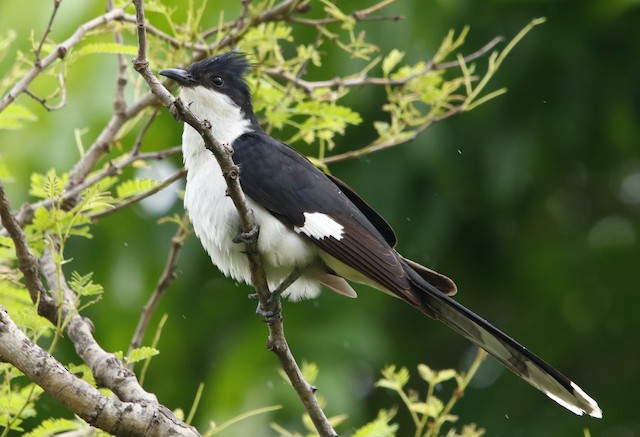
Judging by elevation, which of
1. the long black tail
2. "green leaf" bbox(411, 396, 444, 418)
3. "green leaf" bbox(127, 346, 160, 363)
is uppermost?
the long black tail

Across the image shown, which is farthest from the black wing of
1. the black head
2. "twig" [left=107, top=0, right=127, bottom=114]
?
"twig" [left=107, top=0, right=127, bottom=114]

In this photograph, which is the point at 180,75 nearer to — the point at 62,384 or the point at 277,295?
the point at 277,295

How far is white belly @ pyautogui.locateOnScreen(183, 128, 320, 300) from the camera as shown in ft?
12.7

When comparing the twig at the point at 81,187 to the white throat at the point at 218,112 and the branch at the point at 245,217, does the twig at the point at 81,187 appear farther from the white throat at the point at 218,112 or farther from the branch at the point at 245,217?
the branch at the point at 245,217

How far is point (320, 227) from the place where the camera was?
12.9 feet

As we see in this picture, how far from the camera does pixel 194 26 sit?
4203 mm

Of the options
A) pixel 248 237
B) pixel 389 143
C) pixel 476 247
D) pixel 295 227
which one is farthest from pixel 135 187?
pixel 476 247

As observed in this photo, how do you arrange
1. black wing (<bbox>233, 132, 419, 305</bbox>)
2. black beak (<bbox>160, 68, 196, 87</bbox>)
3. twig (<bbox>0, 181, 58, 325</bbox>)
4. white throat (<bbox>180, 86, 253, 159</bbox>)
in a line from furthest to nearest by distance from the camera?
white throat (<bbox>180, 86, 253, 159</bbox>) < black beak (<bbox>160, 68, 196, 87</bbox>) < black wing (<bbox>233, 132, 419, 305</bbox>) < twig (<bbox>0, 181, 58, 325</bbox>)

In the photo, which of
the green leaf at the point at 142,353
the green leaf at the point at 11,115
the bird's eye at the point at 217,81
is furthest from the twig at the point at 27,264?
the bird's eye at the point at 217,81

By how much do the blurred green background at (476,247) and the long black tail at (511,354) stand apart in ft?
8.71

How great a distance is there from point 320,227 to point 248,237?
0.37 metres

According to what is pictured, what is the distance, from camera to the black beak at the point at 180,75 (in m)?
3.96

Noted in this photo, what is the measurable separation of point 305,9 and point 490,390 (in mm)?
4880

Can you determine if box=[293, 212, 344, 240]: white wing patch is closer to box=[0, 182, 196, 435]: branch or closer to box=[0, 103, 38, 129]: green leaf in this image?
box=[0, 182, 196, 435]: branch
